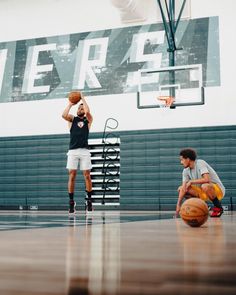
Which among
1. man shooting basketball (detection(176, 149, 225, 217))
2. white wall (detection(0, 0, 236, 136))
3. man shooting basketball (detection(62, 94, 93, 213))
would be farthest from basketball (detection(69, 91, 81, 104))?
white wall (detection(0, 0, 236, 136))

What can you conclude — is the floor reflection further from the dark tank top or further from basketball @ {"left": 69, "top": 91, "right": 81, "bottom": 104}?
basketball @ {"left": 69, "top": 91, "right": 81, "bottom": 104}

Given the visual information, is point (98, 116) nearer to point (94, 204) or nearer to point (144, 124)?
point (144, 124)

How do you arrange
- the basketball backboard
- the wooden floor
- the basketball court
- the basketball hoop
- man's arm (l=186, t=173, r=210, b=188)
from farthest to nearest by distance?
the basketball court < the basketball backboard < the basketball hoop < man's arm (l=186, t=173, r=210, b=188) < the wooden floor

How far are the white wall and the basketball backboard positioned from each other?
0.27m

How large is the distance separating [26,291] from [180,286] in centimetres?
29

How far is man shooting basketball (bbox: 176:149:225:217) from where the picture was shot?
5.27m

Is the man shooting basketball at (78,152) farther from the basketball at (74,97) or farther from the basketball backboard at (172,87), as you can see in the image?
the basketball backboard at (172,87)

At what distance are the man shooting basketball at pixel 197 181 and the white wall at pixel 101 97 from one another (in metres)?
4.33

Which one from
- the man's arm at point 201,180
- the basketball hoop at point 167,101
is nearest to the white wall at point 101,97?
the basketball hoop at point 167,101

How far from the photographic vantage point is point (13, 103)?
37.3 ft

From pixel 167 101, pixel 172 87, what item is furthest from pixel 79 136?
pixel 172 87

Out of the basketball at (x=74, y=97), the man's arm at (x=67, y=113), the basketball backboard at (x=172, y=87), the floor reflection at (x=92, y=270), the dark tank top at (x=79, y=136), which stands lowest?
the floor reflection at (x=92, y=270)

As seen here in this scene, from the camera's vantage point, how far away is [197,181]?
5.27 m

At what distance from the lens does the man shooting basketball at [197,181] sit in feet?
17.3
